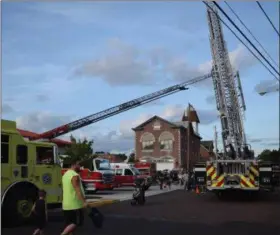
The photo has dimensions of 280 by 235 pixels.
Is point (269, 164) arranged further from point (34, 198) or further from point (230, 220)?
point (34, 198)

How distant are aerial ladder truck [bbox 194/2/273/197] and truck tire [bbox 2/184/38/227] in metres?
10.3

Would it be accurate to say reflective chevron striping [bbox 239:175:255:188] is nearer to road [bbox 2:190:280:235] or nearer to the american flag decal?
road [bbox 2:190:280:235]

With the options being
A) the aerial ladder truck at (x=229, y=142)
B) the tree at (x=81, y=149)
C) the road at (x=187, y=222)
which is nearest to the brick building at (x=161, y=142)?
the tree at (x=81, y=149)

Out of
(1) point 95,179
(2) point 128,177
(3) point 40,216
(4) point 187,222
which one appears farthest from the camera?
(2) point 128,177

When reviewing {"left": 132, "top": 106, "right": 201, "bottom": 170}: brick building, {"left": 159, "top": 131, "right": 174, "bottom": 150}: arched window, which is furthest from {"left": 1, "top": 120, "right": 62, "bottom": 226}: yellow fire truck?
{"left": 159, "top": 131, "right": 174, "bottom": 150}: arched window

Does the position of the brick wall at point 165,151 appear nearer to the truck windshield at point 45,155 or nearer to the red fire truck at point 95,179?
the red fire truck at point 95,179

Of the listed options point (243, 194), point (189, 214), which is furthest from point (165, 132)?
point (189, 214)

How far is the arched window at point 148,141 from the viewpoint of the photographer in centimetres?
8238

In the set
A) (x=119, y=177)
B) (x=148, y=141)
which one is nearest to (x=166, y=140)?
(x=148, y=141)

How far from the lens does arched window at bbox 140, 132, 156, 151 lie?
82375mm

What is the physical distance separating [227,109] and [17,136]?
1152 centimetres

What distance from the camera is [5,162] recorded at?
12164 millimetres

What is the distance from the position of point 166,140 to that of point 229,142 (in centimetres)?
6051

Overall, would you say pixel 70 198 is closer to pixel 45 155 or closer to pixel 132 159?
pixel 45 155
